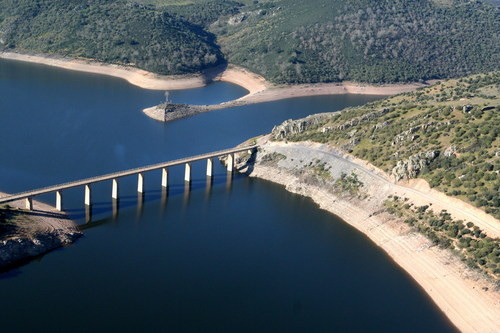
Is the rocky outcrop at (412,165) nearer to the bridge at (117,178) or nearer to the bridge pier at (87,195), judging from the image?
the bridge at (117,178)

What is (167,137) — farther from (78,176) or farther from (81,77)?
(81,77)

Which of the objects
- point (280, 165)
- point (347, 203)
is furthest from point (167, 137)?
point (347, 203)

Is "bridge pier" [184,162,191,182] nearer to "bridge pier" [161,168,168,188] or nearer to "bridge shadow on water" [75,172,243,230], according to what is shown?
"bridge shadow on water" [75,172,243,230]

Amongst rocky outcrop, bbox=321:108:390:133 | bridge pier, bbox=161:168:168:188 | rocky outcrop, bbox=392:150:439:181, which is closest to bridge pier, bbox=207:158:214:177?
bridge pier, bbox=161:168:168:188

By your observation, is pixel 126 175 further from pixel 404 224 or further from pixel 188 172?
pixel 404 224

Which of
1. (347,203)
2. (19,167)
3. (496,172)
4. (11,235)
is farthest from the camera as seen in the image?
(19,167)

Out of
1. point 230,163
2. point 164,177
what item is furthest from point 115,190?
point 230,163
